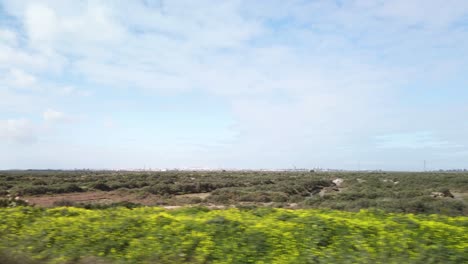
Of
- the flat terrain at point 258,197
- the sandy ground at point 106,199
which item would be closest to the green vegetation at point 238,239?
the flat terrain at point 258,197

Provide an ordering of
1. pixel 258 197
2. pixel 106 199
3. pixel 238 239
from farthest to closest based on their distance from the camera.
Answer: pixel 106 199 < pixel 258 197 < pixel 238 239

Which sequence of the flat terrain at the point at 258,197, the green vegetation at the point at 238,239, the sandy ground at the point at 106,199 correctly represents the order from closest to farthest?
the green vegetation at the point at 238,239 → the flat terrain at the point at 258,197 → the sandy ground at the point at 106,199

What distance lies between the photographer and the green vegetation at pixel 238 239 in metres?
5.90

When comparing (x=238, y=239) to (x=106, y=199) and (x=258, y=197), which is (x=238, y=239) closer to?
(x=258, y=197)

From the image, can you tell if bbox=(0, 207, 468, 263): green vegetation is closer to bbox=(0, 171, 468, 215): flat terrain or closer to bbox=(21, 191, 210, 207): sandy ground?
bbox=(0, 171, 468, 215): flat terrain

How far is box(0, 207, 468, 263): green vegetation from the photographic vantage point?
19.4 ft

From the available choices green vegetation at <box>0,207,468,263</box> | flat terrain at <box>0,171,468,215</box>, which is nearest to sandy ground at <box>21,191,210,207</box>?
flat terrain at <box>0,171,468,215</box>

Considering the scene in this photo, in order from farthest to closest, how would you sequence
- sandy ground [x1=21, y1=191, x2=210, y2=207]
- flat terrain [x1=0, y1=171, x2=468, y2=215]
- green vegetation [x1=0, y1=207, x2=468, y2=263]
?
sandy ground [x1=21, y1=191, x2=210, y2=207] → flat terrain [x1=0, y1=171, x2=468, y2=215] → green vegetation [x1=0, y1=207, x2=468, y2=263]

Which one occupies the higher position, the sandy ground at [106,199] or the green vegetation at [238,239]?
the green vegetation at [238,239]

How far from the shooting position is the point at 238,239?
668 centimetres

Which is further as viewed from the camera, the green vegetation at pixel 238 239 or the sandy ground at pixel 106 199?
the sandy ground at pixel 106 199

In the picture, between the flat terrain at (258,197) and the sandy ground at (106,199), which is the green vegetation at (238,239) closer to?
the flat terrain at (258,197)

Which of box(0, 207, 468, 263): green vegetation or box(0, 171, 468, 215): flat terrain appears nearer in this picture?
box(0, 207, 468, 263): green vegetation

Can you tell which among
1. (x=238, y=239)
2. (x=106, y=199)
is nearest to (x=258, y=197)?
(x=106, y=199)
